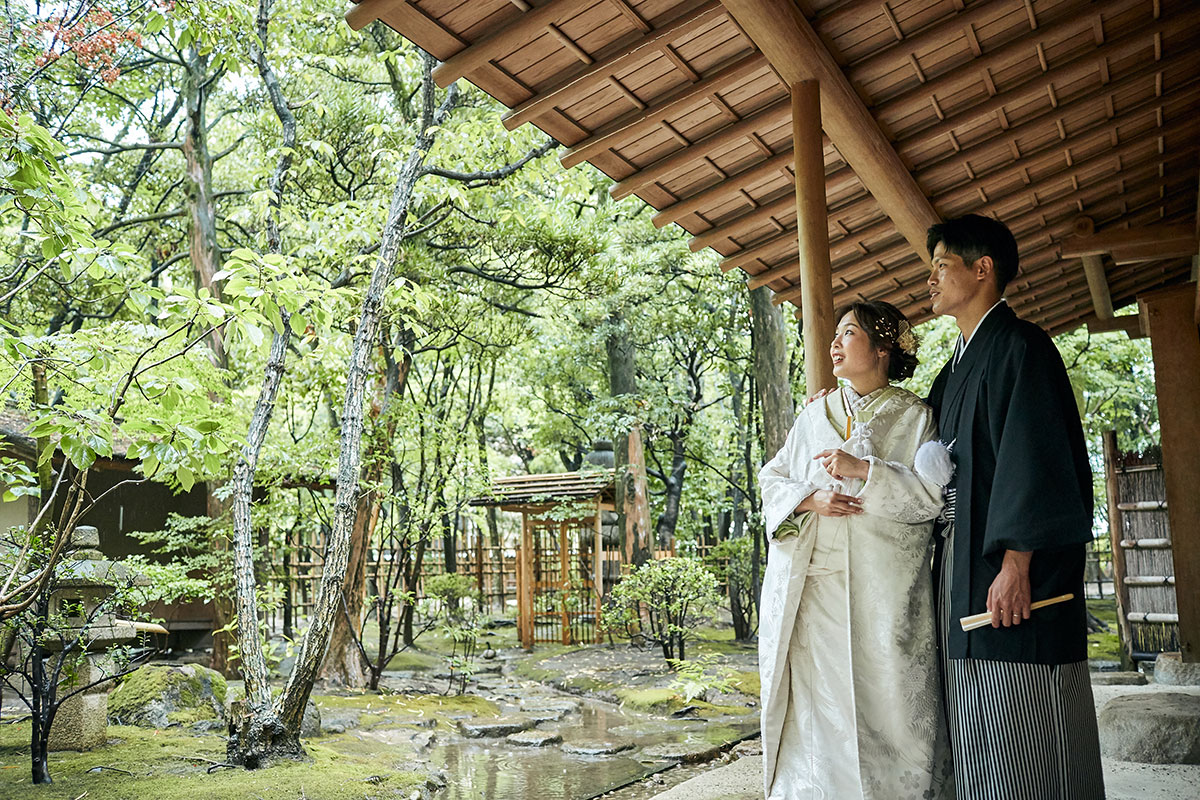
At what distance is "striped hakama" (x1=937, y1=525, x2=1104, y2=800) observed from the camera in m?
2.19

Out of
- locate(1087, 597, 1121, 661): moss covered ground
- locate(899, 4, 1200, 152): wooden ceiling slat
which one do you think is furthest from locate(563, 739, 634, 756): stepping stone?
locate(899, 4, 1200, 152): wooden ceiling slat

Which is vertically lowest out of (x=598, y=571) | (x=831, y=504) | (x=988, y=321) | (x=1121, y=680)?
(x=1121, y=680)

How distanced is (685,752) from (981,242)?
5.28 meters

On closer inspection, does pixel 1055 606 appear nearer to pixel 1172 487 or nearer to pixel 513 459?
pixel 1172 487

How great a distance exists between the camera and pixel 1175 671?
6.90 metres

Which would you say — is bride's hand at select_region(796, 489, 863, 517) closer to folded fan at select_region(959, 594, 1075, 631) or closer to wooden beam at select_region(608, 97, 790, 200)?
folded fan at select_region(959, 594, 1075, 631)

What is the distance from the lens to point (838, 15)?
3291mm

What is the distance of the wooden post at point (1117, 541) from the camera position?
8.19m

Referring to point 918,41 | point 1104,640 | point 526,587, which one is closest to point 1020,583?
point 918,41

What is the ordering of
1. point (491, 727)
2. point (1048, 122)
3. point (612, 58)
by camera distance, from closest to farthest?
point (612, 58)
point (1048, 122)
point (491, 727)

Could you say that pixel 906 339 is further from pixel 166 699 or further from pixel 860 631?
pixel 166 699

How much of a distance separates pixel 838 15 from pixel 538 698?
8.44m

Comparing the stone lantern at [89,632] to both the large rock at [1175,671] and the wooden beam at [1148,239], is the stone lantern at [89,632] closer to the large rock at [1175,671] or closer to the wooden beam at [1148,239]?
the wooden beam at [1148,239]

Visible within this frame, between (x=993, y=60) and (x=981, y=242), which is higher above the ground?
(x=993, y=60)
